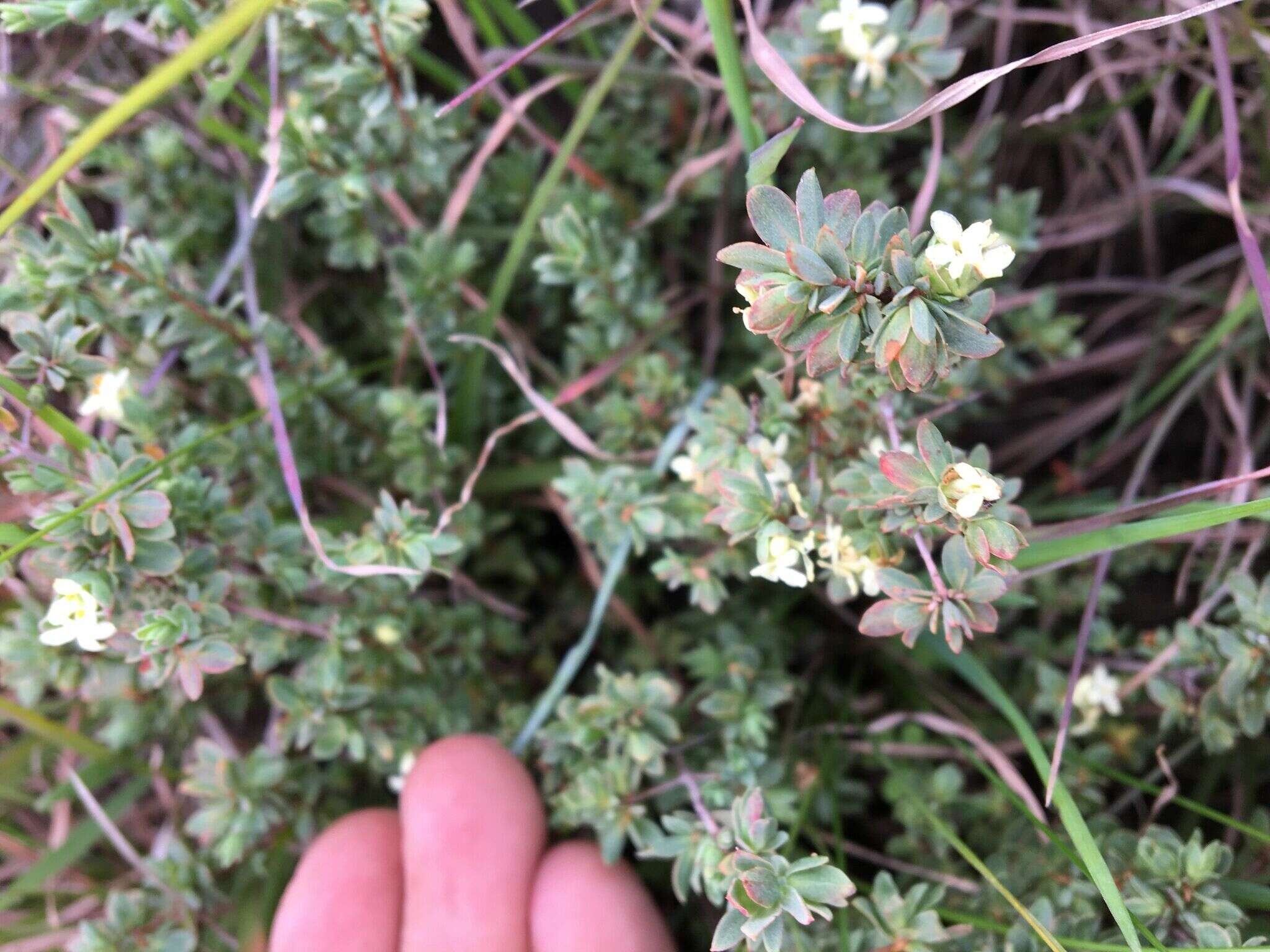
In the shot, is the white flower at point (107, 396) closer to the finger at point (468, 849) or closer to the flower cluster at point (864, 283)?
the finger at point (468, 849)

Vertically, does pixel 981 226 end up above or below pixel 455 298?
above

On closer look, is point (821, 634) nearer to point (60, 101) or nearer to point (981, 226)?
point (981, 226)

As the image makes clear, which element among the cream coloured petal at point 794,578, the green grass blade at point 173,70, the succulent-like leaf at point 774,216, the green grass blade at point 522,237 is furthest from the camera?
the green grass blade at point 522,237

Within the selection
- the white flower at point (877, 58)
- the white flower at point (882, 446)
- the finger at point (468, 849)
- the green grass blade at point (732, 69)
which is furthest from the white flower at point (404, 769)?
the white flower at point (877, 58)

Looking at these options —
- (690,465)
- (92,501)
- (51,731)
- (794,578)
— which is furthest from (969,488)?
(51,731)

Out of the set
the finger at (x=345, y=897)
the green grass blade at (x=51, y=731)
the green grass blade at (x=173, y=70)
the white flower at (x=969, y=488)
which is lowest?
the finger at (x=345, y=897)

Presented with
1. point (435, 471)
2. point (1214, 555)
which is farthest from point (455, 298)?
point (1214, 555)

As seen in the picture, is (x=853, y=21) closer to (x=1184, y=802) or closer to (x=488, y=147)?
(x=488, y=147)
